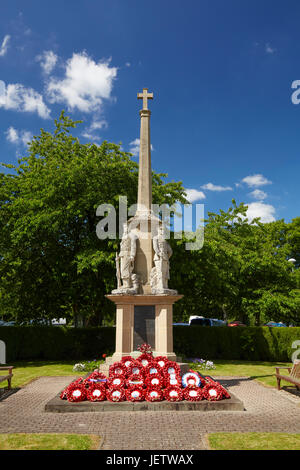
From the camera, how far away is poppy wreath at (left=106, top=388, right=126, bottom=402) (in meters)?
8.14

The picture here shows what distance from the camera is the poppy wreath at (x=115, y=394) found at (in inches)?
320

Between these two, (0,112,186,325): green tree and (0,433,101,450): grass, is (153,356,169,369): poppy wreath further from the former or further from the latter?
(0,112,186,325): green tree

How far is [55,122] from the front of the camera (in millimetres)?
21734

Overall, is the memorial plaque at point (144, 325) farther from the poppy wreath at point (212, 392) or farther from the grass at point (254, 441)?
the grass at point (254, 441)

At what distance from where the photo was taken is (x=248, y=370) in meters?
15.0

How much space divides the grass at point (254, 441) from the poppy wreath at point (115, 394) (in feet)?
9.02

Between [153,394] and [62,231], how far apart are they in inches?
444

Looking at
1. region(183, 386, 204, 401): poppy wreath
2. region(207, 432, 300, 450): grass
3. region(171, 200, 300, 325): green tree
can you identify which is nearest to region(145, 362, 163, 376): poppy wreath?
region(183, 386, 204, 401): poppy wreath

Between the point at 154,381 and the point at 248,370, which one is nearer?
the point at 154,381

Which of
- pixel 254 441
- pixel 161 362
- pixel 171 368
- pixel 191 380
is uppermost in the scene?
pixel 161 362

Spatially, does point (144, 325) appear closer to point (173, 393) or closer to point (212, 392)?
point (173, 393)

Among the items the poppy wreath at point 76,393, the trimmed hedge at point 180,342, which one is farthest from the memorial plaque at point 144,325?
the trimmed hedge at point 180,342

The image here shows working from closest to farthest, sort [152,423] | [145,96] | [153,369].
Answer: [152,423] → [153,369] → [145,96]

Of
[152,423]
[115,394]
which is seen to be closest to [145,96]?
[115,394]
